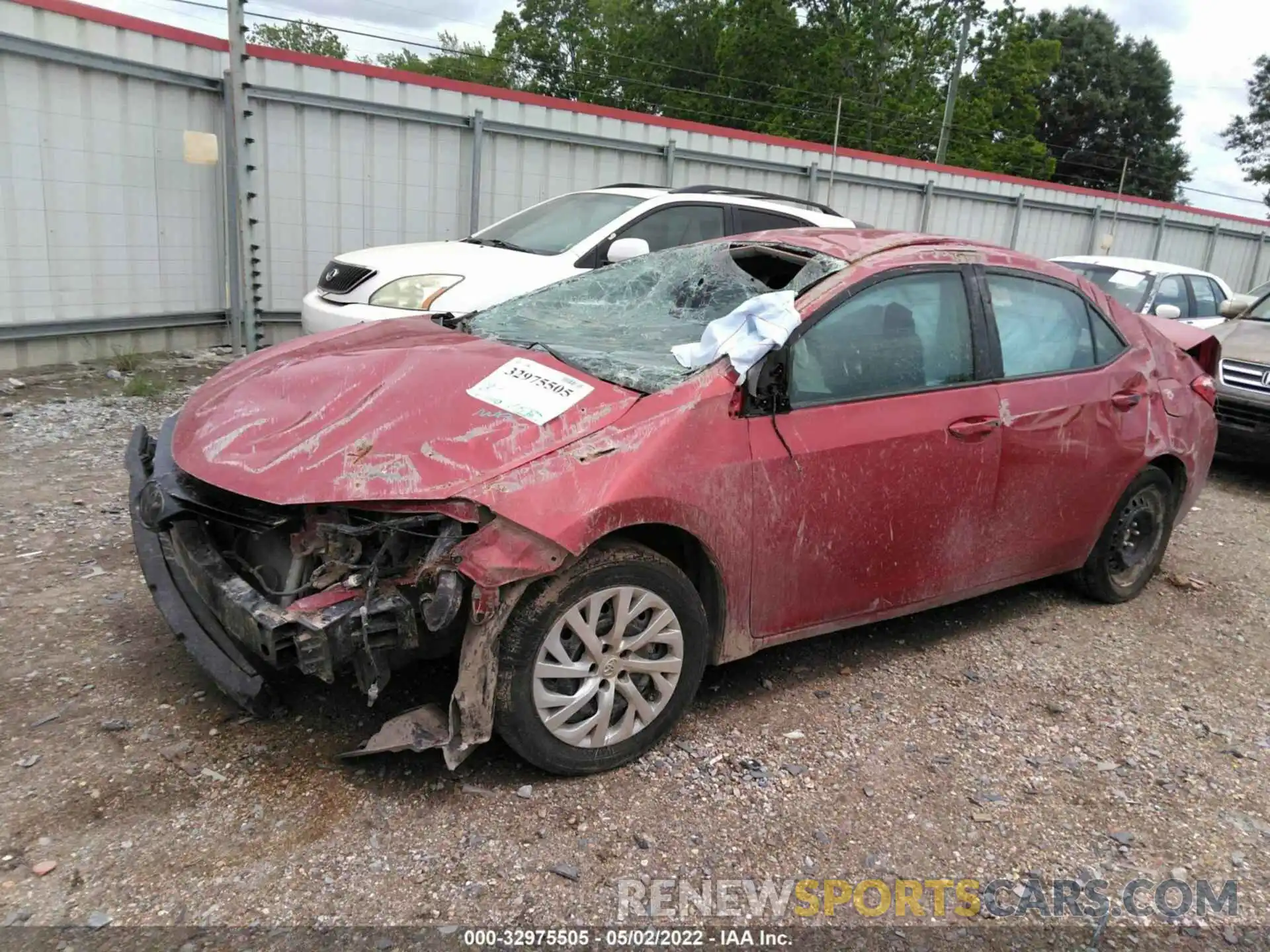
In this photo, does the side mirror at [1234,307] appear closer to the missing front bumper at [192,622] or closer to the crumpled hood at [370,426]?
the crumpled hood at [370,426]

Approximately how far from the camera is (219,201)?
A: 332 inches

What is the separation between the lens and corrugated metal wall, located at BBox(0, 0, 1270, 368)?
7074 mm

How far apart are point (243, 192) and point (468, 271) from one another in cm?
321

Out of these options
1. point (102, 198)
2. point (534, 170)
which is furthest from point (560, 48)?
point (102, 198)

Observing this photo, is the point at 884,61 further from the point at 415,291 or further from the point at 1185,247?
the point at 415,291

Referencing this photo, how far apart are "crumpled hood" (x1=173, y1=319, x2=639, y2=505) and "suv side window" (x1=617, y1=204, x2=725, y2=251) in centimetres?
357

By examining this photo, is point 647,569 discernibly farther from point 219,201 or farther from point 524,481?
point 219,201

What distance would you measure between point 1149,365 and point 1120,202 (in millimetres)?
15772

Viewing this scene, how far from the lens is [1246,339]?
775cm

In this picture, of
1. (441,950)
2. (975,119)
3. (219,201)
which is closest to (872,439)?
(441,950)

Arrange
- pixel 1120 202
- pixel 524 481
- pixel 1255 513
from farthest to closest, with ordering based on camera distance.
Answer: pixel 1120 202 < pixel 1255 513 < pixel 524 481

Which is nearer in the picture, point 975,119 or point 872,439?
point 872,439

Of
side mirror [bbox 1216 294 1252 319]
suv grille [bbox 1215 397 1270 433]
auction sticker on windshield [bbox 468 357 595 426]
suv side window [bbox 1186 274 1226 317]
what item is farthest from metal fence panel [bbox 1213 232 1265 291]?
auction sticker on windshield [bbox 468 357 595 426]

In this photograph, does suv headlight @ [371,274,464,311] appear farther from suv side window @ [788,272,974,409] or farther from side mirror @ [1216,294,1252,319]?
side mirror @ [1216,294,1252,319]
